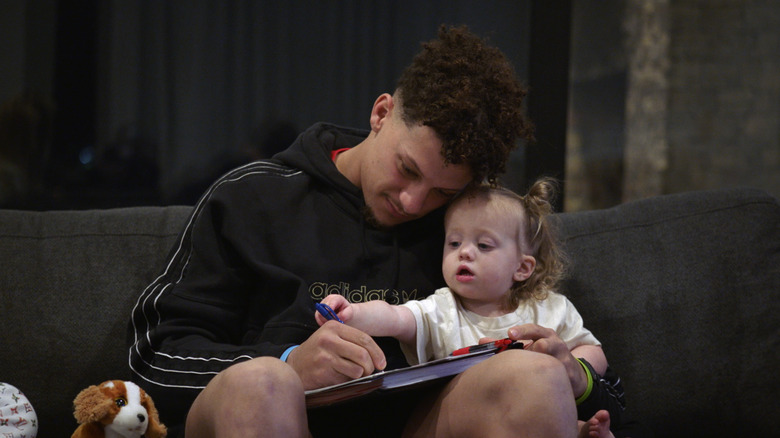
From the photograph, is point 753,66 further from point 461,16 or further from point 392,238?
point 392,238

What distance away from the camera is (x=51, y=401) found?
5.54ft

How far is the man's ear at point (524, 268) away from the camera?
152 centimetres

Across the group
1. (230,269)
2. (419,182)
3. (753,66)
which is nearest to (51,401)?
(230,269)

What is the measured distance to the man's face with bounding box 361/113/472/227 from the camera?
4.64ft

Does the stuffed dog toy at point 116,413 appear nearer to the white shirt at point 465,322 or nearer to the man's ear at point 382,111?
the white shirt at point 465,322

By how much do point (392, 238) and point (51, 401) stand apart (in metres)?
0.83

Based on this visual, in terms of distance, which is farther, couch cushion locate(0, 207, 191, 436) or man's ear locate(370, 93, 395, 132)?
couch cushion locate(0, 207, 191, 436)

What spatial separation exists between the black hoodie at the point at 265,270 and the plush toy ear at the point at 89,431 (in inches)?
4.1

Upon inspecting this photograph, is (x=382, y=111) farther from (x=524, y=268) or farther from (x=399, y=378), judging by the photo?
(x=399, y=378)

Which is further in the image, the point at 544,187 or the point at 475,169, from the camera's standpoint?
the point at 544,187

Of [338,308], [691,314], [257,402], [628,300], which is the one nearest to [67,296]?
[338,308]

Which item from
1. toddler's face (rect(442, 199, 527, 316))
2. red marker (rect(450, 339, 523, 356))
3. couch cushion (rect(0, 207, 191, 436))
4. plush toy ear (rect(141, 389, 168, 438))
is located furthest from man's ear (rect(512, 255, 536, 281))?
couch cushion (rect(0, 207, 191, 436))

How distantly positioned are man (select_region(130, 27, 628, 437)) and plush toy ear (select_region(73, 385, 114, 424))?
8cm

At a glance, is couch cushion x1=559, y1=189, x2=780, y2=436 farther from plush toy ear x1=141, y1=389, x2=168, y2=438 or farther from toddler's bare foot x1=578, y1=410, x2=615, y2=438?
plush toy ear x1=141, y1=389, x2=168, y2=438
